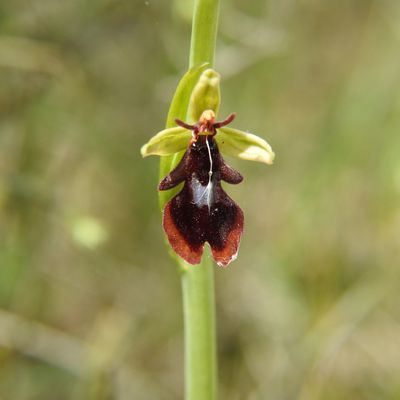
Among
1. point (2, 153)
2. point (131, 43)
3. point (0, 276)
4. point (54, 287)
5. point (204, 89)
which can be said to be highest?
point (131, 43)

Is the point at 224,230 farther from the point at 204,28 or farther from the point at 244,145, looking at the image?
the point at 204,28

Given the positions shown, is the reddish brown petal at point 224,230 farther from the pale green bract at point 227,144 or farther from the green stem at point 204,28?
the green stem at point 204,28

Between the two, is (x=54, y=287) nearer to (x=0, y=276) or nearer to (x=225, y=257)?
(x=0, y=276)

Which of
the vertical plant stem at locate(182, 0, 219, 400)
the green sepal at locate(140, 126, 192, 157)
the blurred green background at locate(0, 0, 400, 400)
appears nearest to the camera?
the green sepal at locate(140, 126, 192, 157)

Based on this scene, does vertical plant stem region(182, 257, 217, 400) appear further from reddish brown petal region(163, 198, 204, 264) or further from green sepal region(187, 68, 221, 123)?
green sepal region(187, 68, 221, 123)

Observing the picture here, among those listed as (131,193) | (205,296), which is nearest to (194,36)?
(205,296)

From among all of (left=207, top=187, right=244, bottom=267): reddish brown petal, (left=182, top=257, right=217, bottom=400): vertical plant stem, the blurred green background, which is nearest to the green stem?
(left=207, top=187, right=244, bottom=267): reddish brown petal
